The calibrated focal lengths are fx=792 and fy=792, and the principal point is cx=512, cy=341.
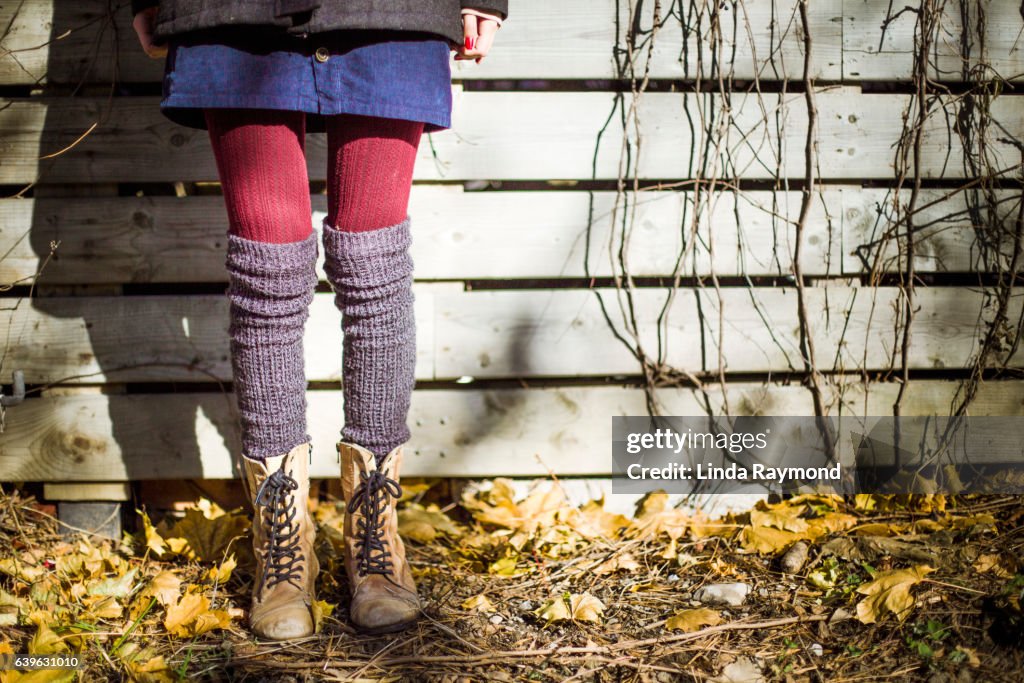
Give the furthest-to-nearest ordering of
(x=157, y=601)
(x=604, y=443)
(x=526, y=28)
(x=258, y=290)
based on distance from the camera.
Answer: (x=604, y=443), (x=526, y=28), (x=157, y=601), (x=258, y=290)

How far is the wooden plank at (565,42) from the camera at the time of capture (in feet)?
5.84

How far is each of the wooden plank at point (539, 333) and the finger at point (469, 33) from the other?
23.6 inches

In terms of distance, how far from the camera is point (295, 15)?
1226 mm

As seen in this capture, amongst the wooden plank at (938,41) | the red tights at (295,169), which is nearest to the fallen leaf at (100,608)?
the red tights at (295,169)

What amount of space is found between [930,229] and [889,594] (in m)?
0.91

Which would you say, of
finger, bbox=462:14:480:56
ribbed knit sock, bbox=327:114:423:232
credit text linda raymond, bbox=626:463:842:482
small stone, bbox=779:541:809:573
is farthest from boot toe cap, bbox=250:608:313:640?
finger, bbox=462:14:480:56

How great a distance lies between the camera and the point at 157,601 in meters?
1.56

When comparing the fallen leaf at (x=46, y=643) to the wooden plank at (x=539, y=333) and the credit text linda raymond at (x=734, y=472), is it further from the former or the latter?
the credit text linda raymond at (x=734, y=472)

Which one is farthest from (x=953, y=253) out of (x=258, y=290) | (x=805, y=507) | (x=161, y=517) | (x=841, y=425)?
(x=161, y=517)

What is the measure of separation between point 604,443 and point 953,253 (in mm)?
966

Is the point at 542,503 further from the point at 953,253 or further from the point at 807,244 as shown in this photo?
the point at 953,253

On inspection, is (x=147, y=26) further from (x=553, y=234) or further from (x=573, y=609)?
(x=573, y=609)

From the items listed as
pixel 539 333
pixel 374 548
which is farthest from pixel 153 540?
pixel 539 333

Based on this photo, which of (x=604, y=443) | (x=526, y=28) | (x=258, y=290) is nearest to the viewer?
(x=258, y=290)
